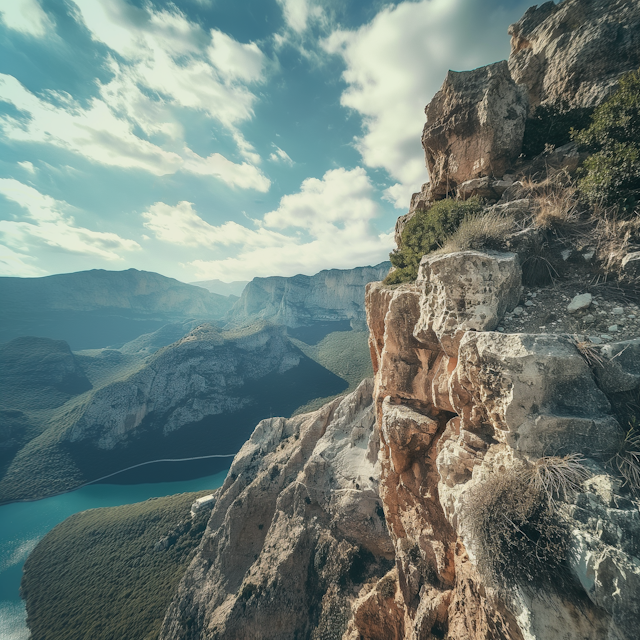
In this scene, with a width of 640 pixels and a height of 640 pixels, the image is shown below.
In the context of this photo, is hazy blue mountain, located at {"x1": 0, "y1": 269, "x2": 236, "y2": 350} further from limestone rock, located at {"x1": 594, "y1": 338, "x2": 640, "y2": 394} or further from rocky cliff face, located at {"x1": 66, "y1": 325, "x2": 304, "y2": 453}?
limestone rock, located at {"x1": 594, "y1": 338, "x2": 640, "y2": 394}

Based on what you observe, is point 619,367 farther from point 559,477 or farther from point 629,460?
point 559,477

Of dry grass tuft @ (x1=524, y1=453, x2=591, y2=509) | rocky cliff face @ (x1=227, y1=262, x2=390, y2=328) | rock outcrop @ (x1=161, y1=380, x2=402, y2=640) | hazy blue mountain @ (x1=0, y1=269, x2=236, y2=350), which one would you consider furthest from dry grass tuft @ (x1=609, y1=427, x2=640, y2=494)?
hazy blue mountain @ (x1=0, y1=269, x2=236, y2=350)

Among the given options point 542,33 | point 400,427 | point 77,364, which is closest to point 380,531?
point 400,427

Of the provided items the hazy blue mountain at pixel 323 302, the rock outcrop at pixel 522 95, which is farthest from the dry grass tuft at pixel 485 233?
the hazy blue mountain at pixel 323 302

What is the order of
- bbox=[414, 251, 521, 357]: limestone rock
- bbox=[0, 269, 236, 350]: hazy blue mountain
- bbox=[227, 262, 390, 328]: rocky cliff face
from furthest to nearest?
1. bbox=[227, 262, 390, 328]: rocky cliff face
2. bbox=[0, 269, 236, 350]: hazy blue mountain
3. bbox=[414, 251, 521, 357]: limestone rock

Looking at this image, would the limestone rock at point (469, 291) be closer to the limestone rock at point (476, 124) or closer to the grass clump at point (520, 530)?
the grass clump at point (520, 530)
